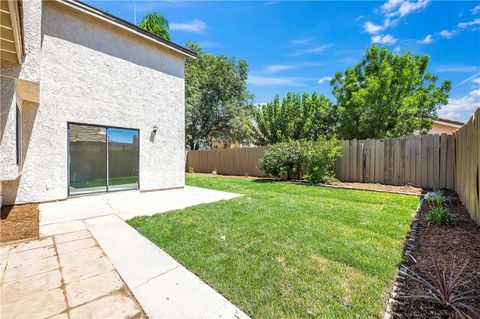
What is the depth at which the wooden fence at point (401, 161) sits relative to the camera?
7.65 m

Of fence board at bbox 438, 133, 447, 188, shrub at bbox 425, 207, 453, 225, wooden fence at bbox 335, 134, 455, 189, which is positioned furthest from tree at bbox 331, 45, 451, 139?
shrub at bbox 425, 207, 453, 225

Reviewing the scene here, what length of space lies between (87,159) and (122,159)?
101 cm

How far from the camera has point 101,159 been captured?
7.30 m

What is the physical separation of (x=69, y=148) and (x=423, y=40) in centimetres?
1734

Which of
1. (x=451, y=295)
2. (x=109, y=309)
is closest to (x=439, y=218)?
(x=451, y=295)

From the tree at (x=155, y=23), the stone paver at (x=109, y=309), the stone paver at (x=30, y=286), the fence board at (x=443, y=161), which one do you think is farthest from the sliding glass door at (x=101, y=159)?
the fence board at (x=443, y=161)

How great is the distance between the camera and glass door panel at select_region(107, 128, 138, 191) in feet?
24.8

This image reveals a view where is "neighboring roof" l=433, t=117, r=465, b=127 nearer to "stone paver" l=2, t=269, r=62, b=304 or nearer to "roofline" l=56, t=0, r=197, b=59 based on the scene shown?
"roofline" l=56, t=0, r=197, b=59

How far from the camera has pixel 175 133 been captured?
9.27 m

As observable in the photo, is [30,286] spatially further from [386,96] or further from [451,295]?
[386,96]

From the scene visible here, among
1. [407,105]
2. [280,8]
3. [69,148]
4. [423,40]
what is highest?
[423,40]

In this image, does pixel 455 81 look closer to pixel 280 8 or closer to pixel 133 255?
pixel 280 8

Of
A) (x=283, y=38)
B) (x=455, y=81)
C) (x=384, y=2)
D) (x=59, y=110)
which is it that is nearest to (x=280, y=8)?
(x=283, y=38)

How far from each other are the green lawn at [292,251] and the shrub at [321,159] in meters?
4.11
